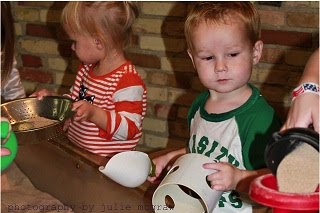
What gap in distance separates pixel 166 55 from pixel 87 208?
894 millimetres

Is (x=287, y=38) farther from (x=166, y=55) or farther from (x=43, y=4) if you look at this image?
(x=43, y=4)

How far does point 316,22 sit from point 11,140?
114cm

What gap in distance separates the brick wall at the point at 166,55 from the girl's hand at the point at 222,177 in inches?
35.2

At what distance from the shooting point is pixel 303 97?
0.88m

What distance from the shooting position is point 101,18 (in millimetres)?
1557

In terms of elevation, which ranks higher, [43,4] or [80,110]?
[43,4]

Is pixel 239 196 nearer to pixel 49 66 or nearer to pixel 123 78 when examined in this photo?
pixel 123 78

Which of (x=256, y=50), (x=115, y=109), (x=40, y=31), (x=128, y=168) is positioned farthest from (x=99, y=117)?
(x=40, y=31)

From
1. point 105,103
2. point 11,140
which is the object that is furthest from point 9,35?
point 11,140

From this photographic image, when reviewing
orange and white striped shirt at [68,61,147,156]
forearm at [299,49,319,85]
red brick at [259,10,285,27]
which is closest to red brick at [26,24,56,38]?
orange and white striped shirt at [68,61,147,156]

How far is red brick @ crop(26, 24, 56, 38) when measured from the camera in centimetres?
245

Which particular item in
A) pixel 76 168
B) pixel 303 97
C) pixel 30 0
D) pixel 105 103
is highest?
pixel 30 0

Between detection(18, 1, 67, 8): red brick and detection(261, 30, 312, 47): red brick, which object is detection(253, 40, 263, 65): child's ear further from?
detection(18, 1, 67, 8): red brick

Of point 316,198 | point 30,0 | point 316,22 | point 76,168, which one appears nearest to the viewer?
point 316,198
